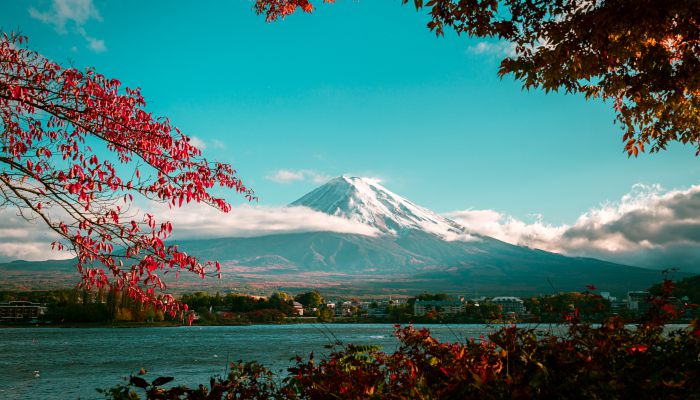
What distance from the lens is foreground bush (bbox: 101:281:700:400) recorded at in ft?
11.7

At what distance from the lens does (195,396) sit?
4.52m

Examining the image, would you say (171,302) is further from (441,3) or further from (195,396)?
(441,3)

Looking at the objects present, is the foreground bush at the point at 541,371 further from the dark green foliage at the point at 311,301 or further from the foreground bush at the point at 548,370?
the dark green foliage at the point at 311,301

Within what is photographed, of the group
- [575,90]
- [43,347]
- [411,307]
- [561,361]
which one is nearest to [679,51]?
[575,90]

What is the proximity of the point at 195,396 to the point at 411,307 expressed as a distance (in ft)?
509

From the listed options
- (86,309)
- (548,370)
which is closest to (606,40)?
(548,370)

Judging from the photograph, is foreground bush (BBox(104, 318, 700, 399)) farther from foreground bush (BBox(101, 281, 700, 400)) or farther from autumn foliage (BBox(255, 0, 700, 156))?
autumn foliage (BBox(255, 0, 700, 156))

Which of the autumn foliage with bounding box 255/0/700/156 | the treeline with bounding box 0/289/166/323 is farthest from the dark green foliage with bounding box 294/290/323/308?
the autumn foliage with bounding box 255/0/700/156

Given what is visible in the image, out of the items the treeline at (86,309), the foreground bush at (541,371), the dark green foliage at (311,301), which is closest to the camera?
the foreground bush at (541,371)

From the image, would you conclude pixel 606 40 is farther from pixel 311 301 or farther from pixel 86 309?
pixel 311 301

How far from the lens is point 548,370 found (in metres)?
3.94

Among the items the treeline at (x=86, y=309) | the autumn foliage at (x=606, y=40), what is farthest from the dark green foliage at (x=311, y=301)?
the autumn foliage at (x=606, y=40)

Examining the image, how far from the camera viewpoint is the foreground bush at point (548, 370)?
11.7 ft

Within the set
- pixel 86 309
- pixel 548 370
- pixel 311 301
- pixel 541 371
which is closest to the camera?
pixel 541 371
